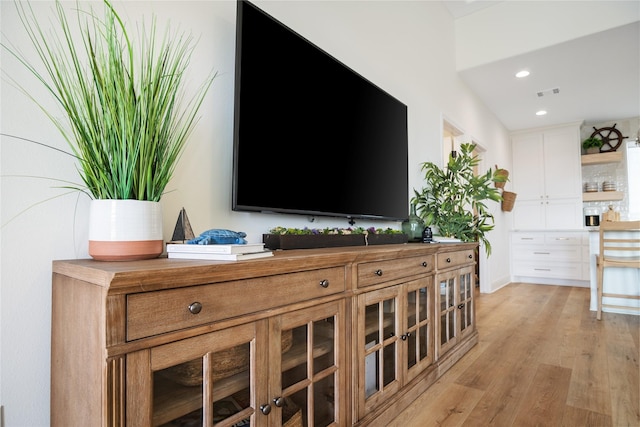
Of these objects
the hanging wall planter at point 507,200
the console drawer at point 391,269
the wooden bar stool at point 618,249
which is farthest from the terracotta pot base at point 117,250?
the hanging wall planter at point 507,200

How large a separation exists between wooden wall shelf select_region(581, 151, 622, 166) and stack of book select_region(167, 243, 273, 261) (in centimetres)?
625

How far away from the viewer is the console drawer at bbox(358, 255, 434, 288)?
1.42m

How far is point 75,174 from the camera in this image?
1052 mm

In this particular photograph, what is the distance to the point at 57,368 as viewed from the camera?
89 cm

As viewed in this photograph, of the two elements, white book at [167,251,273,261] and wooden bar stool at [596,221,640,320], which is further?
wooden bar stool at [596,221,640,320]

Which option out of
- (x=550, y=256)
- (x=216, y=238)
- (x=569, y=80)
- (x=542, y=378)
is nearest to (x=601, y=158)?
(x=550, y=256)

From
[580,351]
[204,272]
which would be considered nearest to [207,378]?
[204,272]

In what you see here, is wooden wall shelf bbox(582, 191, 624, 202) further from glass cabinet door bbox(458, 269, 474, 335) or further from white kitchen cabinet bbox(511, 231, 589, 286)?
glass cabinet door bbox(458, 269, 474, 335)

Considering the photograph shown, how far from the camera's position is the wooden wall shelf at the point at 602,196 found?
5.25 metres

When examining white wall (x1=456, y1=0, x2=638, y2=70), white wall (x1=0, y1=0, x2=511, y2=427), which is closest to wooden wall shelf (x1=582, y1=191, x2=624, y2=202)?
white wall (x1=456, y1=0, x2=638, y2=70)

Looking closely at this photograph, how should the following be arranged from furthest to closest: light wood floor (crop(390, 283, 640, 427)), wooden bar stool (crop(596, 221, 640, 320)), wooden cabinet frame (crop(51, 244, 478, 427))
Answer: wooden bar stool (crop(596, 221, 640, 320)), light wood floor (crop(390, 283, 640, 427)), wooden cabinet frame (crop(51, 244, 478, 427))

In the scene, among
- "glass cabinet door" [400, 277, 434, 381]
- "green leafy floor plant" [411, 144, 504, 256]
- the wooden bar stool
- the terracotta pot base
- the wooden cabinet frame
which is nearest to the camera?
the wooden cabinet frame

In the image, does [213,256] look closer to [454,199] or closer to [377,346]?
[377,346]

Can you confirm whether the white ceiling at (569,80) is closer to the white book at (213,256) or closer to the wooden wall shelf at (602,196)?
the wooden wall shelf at (602,196)
